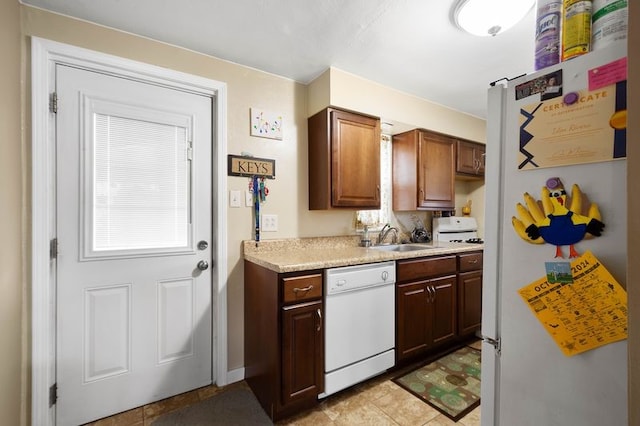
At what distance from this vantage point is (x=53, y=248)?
57.7 inches

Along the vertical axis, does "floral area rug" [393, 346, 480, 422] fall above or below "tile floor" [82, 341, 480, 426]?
above


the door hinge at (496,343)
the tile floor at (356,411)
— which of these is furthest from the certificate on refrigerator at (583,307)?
the tile floor at (356,411)

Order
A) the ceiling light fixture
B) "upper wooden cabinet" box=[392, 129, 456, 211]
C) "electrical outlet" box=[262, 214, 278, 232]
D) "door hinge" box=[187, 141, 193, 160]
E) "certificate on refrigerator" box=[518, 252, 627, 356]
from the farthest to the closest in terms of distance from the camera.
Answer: "upper wooden cabinet" box=[392, 129, 456, 211] → "electrical outlet" box=[262, 214, 278, 232] → "door hinge" box=[187, 141, 193, 160] → the ceiling light fixture → "certificate on refrigerator" box=[518, 252, 627, 356]

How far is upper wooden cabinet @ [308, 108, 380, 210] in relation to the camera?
2.06 m

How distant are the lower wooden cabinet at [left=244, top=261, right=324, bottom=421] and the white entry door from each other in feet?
1.79

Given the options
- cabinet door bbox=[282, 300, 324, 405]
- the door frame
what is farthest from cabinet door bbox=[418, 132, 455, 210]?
Answer: the door frame

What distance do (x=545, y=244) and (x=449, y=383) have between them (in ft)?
5.20

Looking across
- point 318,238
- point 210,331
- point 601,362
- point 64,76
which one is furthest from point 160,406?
point 601,362

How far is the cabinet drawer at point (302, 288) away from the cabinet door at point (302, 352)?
0.04 m

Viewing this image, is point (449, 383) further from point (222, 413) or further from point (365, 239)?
point (222, 413)

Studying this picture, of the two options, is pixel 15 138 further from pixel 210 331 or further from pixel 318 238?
pixel 318 238

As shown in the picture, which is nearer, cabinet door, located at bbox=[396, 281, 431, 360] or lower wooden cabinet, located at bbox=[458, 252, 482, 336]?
cabinet door, located at bbox=[396, 281, 431, 360]

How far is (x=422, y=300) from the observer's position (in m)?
2.03

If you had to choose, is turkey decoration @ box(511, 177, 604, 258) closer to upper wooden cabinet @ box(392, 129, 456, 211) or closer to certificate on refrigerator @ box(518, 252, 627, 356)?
certificate on refrigerator @ box(518, 252, 627, 356)
